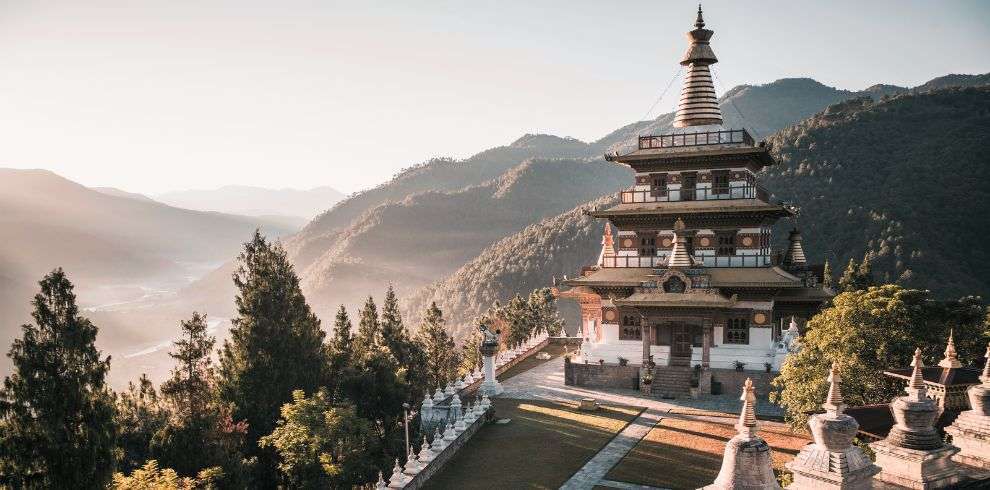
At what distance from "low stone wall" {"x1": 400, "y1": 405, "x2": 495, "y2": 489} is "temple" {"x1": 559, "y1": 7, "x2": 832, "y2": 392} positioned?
34.1ft

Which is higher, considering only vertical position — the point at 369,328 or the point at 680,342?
the point at 369,328

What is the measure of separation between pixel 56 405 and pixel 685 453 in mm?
20422

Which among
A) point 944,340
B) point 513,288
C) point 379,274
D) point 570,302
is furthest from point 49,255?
point 944,340

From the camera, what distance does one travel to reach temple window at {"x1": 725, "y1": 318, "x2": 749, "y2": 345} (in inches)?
1331

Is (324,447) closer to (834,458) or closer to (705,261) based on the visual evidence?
(834,458)

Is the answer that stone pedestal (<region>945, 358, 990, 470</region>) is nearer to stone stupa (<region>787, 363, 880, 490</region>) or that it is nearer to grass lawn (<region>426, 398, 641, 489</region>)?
stone stupa (<region>787, 363, 880, 490</region>)

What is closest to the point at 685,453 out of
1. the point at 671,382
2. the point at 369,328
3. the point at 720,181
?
the point at 671,382

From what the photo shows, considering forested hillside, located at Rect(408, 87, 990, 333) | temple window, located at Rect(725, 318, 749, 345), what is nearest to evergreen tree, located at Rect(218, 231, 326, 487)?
temple window, located at Rect(725, 318, 749, 345)

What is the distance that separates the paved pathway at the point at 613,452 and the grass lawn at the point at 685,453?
322mm

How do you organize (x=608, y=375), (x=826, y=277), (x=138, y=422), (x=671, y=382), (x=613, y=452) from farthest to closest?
(x=826, y=277) < (x=608, y=375) < (x=671, y=382) < (x=138, y=422) < (x=613, y=452)

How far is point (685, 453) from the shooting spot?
2323 centimetres

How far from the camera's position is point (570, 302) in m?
133

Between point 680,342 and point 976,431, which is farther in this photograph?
point 680,342

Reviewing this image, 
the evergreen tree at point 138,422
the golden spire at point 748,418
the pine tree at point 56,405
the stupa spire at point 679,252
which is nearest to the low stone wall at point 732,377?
the stupa spire at point 679,252
